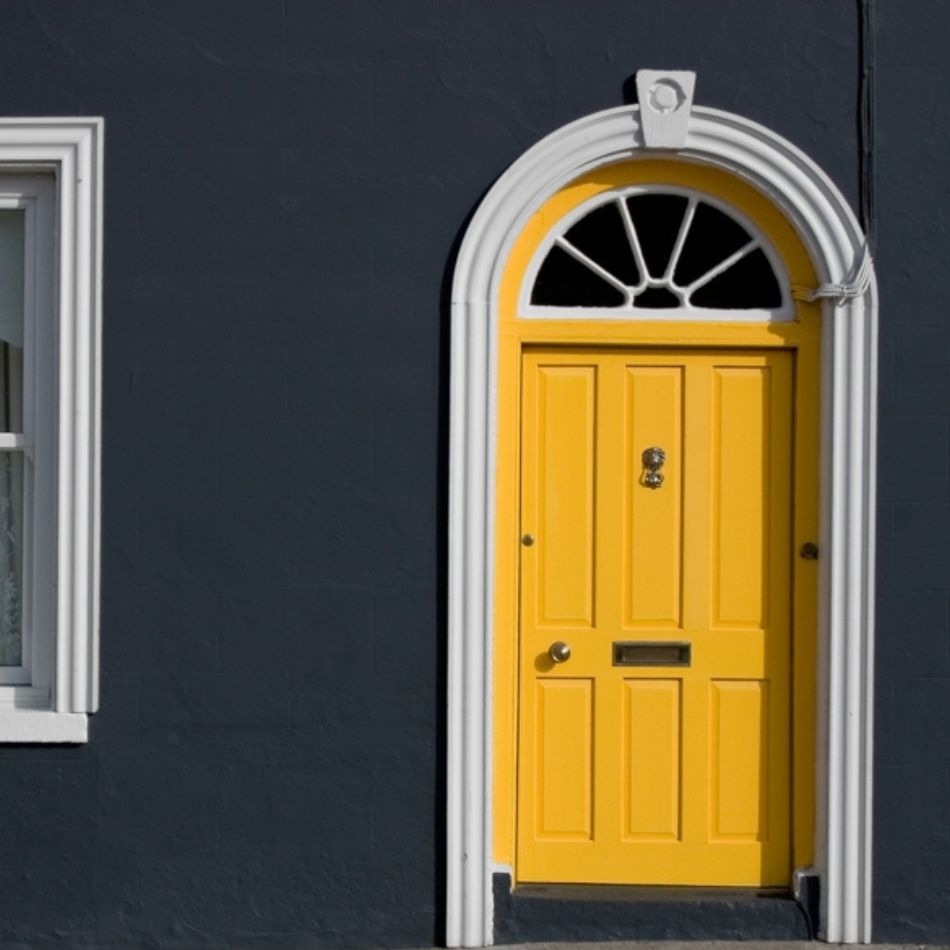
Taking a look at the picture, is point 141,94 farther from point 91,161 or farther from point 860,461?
point 860,461

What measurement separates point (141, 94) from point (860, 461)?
10.0 ft

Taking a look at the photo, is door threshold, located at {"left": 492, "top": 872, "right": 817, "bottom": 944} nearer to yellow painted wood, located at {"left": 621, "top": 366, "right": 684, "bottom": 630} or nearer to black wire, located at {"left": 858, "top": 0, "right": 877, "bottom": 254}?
yellow painted wood, located at {"left": 621, "top": 366, "right": 684, "bottom": 630}

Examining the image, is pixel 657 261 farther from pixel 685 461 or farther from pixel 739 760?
pixel 739 760

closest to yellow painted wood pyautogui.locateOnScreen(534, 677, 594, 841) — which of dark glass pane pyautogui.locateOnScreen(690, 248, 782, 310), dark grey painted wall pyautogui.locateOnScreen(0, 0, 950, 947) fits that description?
dark grey painted wall pyautogui.locateOnScreen(0, 0, 950, 947)

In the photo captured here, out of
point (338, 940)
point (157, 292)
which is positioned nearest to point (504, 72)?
point (157, 292)

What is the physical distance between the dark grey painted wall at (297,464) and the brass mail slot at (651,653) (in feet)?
2.34

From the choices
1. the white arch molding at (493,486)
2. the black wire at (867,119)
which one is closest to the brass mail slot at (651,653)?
the white arch molding at (493,486)

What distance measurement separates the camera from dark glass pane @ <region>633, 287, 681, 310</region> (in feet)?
20.0

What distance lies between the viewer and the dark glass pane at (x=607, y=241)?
6.11 metres

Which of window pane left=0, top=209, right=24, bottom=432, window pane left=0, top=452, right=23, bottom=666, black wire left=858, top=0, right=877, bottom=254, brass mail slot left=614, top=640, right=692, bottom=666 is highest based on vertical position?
black wire left=858, top=0, right=877, bottom=254

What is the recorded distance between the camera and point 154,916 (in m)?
5.95

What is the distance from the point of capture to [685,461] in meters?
6.07

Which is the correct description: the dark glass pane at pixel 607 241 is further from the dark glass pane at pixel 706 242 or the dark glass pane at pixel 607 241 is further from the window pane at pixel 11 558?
the window pane at pixel 11 558

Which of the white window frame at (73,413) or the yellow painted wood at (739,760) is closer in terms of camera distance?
the white window frame at (73,413)
